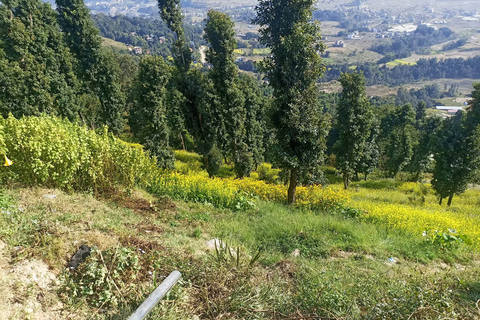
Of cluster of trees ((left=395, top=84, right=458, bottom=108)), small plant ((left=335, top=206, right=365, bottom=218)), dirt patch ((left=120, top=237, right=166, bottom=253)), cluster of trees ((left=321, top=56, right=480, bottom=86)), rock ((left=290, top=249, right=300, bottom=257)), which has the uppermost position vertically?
dirt patch ((left=120, top=237, right=166, bottom=253))

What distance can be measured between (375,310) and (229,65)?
→ 18.1m

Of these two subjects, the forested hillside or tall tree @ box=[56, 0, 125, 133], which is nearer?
the forested hillside

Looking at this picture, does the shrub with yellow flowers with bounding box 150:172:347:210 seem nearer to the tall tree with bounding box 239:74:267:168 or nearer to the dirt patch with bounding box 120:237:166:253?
the dirt patch with bounding box 120:237:166:253

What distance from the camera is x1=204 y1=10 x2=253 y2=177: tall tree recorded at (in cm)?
1908

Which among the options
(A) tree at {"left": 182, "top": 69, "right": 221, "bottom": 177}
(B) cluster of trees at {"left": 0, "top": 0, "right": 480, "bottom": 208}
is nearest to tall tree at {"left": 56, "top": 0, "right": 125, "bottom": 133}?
(B) cluster of trees at {"left": 0, "top": 0, "right": 480, "bottom": 208}

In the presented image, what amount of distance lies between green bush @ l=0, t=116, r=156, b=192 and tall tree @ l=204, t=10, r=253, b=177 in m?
11.8

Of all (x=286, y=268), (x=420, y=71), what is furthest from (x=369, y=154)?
(x=420, y=71)

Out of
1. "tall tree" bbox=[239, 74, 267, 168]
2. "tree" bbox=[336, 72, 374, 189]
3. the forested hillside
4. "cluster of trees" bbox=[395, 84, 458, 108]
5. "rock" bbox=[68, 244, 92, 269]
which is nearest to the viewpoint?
the forested hillside

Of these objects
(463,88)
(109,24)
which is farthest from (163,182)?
(109,24)

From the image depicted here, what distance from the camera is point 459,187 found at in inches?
840

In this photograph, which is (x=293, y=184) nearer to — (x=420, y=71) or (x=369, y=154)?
(x=369, y=154)

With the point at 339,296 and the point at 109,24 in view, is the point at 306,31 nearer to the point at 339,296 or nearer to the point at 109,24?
the point at 339,296

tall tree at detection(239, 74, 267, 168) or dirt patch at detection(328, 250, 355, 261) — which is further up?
dirt patch at detection(328, 250, 355, 261)

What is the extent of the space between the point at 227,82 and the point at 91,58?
17237 millimetres
